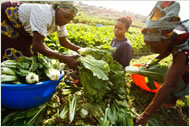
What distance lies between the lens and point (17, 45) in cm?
225

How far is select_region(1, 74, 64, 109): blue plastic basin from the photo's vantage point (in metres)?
1.64

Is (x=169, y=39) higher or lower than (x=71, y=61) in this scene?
higher

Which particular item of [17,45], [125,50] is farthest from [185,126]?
[17,45]

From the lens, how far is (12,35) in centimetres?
216

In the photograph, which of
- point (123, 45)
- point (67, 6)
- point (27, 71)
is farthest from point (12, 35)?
point (123, 45)

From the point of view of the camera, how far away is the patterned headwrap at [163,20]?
1.49 meters

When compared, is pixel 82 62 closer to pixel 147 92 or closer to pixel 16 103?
pixel 16 103

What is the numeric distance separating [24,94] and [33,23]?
95cm

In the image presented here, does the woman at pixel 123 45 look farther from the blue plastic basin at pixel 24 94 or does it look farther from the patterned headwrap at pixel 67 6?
the blue plastic basin at pixel 24 94

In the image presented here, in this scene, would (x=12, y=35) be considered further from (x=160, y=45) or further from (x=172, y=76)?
(x=172, y=76)

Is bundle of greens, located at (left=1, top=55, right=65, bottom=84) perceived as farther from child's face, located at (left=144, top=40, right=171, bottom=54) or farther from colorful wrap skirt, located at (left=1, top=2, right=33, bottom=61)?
child's face, located at (left=144, top=40, right=171, bottom=54)

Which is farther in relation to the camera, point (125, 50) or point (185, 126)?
point (125, 50)

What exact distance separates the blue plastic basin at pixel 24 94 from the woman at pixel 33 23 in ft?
1.59

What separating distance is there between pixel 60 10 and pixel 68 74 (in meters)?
1.54
